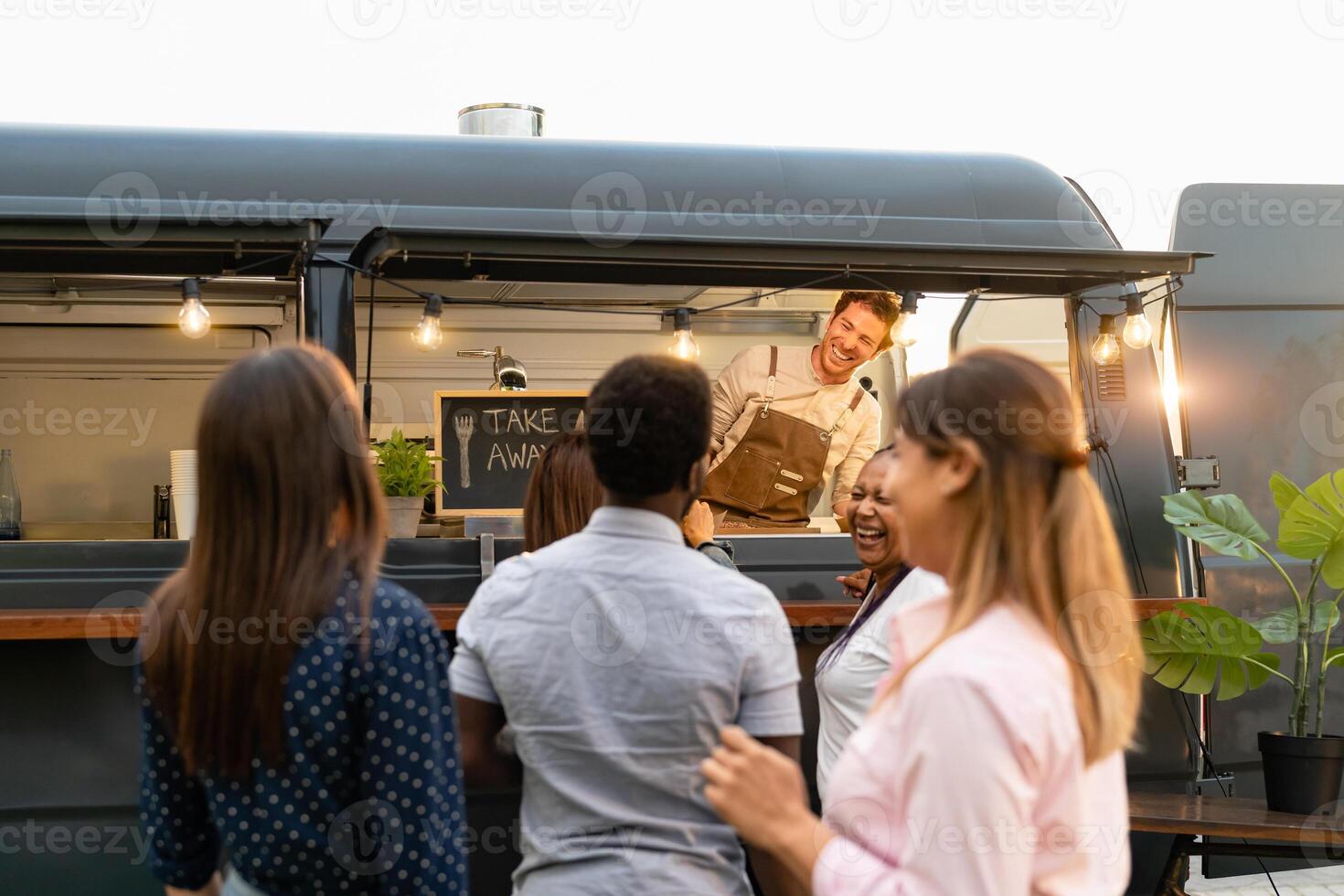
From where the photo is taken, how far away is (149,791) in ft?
6.18

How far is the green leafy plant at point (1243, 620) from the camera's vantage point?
4766 mm

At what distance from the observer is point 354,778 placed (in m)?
1.80

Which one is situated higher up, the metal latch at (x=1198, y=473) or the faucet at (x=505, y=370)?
the faucet at (x=505, y=370)

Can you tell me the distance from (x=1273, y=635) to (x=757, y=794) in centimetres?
398

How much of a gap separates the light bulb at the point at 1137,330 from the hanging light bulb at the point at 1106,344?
6 cm

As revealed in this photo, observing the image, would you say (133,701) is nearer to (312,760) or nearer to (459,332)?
(312,760)

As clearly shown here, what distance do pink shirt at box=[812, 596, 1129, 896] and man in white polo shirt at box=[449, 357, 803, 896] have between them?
510mm

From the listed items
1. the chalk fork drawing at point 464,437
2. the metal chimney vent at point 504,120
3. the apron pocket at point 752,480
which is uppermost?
the metal chimney vent at point 504,120

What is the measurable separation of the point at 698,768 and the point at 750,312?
6.33 m

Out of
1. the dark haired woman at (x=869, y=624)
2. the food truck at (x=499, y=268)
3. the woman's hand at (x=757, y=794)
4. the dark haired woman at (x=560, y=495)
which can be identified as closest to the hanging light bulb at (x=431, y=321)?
the food truck at (x=499, y=268)

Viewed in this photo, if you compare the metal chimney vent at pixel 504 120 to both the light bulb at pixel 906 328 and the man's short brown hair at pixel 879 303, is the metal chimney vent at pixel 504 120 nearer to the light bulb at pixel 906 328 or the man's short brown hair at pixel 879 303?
the man's short brown hair at pixel 879 303

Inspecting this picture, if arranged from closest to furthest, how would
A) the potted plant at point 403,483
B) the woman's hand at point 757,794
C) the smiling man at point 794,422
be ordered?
the woman's hand at point 757,794, the potted plant at point 403,483, the smiling man at point 794,422

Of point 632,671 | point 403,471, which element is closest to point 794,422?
point 403,471

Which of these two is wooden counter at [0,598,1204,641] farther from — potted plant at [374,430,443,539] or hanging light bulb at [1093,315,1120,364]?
hanging light bulb at [1093,315,1120,364]
